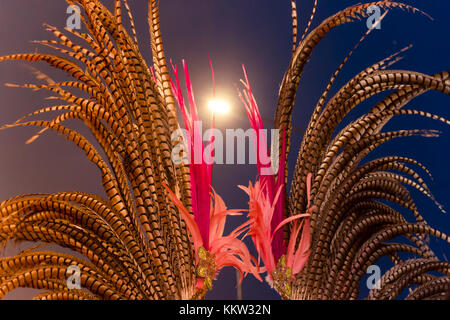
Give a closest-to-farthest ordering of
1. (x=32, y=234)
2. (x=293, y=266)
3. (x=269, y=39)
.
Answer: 1. (x=32, y=234)
2. (x=293, y=266)
3. (x=269, y=39)

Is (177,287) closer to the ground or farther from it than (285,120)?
closer to the ground

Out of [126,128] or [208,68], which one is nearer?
[126,128]

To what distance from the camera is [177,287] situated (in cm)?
67

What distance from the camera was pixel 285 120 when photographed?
0.77m

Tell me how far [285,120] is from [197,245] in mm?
313

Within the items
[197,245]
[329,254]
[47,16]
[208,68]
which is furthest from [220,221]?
[47,16]

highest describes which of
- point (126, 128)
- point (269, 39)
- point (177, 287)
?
point (269, 39)

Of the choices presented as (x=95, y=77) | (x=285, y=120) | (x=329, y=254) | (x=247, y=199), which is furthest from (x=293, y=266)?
(x=95, y=77)

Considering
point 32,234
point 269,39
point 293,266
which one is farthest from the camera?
point 269,39

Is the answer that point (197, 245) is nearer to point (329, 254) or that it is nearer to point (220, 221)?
point (220, 221)

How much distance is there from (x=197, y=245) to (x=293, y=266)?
0.66ft

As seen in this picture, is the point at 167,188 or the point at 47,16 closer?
the point at 167,188

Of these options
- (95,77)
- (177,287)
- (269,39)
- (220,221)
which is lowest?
(177,287)

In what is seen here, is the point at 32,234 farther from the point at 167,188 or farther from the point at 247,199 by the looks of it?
the point at 247,199
